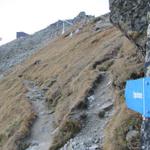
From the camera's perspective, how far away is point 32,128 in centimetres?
Result: 2172

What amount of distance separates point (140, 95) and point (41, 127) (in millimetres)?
16552

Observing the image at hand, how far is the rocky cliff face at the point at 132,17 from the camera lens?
1079cm

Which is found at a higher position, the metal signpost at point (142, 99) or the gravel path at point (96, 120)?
the metal signpost at point (142, 99)

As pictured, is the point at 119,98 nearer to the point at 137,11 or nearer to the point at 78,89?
the point at 137,11

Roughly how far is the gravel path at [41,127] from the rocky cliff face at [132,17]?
7850mm

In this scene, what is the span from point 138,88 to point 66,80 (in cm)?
2380

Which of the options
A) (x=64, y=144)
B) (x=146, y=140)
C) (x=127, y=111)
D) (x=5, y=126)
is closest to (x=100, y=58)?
(x=5, y=126)

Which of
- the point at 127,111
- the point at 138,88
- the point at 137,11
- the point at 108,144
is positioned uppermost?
the point at 137,11

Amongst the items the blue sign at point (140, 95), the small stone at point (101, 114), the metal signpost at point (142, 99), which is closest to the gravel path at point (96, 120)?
the small stone at point (101, 114)

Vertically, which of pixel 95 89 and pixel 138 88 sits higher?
pixel 138 88

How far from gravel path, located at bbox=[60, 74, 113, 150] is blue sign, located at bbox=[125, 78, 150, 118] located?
8.07 metres

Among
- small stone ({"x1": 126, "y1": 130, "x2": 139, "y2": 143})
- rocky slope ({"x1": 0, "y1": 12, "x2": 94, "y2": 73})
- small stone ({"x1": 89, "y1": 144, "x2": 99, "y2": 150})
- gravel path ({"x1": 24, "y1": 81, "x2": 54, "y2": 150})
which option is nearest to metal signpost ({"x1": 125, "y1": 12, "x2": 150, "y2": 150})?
small stone ({"x1": 126, "y1": 130, "x2": 139, "y2": 143})

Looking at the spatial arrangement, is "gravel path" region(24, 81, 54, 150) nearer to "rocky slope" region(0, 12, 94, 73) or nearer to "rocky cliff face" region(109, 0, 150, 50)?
"rocky cliff face" region(109, 0, 150, 50)

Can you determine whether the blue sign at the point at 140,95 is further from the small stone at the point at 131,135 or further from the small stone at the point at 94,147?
the small stone at the point at 94,147
